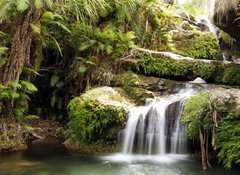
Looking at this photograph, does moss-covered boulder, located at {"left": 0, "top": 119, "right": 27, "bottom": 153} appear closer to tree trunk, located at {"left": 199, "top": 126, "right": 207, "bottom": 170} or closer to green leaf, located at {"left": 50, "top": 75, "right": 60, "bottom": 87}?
green leaf, located at {"left": 50, "top": 75, "right": 60, "bottom": 87}

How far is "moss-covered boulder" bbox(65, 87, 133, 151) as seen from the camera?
752cm

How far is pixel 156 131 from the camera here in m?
7.43

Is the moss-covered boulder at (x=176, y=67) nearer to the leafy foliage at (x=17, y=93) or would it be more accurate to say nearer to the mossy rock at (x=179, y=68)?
the mossy rock at (x=179, y=68)

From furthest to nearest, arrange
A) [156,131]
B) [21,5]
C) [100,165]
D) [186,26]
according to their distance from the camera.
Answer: [186,26]
[156,131]
[21,5]
[100,165]

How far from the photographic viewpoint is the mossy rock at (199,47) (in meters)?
12.4

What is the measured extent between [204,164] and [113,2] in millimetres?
6272

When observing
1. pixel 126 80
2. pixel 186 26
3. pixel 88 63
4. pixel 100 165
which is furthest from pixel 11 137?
pixel 186 26

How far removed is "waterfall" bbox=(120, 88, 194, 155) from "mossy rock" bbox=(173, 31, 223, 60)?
202 inches

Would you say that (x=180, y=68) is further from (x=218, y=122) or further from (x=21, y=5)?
(x=21, y=5)

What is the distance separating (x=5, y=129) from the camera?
7.63 meters

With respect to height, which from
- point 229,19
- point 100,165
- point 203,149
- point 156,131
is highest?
point 229,19

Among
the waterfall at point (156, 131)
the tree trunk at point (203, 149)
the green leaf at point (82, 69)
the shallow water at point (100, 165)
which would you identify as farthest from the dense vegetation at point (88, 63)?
the shallow water at point (100, 165)

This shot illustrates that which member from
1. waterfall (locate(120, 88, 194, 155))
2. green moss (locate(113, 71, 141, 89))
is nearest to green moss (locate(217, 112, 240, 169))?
waterfall (locate(120, 88, 194, 155))

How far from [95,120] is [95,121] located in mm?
24
